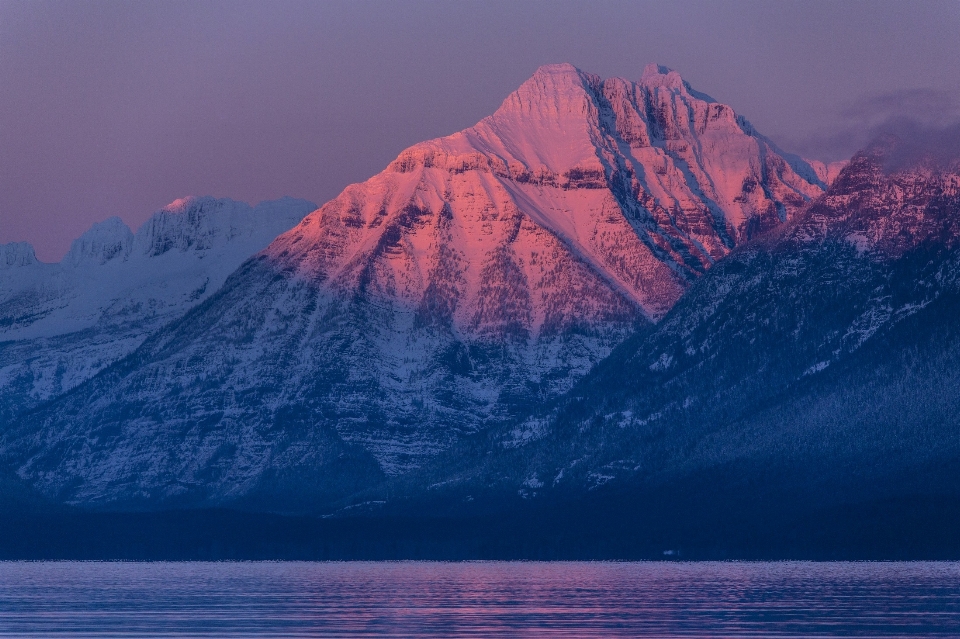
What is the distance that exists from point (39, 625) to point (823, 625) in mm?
58903

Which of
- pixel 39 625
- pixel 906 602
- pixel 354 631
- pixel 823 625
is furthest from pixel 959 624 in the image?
pixel 39 625

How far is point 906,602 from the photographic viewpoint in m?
179

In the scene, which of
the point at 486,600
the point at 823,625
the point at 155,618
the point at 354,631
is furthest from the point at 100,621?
the point at 823,625

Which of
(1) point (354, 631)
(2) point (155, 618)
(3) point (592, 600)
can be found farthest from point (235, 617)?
(3) point (592, 600)

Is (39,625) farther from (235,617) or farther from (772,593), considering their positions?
(772,593)

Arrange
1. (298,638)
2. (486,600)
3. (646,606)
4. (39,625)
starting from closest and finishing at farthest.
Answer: (298,638)
(39,625)
(646,606)
(486,600)

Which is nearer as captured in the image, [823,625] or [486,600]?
[823,625]

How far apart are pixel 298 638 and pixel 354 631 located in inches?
232

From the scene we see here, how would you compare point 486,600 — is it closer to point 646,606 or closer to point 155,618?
point 646,606

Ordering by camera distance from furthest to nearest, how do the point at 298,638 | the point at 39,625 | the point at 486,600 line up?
the point at 486,600 < the point at 39,625 < the point at 298,638

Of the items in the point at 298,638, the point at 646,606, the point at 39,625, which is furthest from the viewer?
the point at 646,606

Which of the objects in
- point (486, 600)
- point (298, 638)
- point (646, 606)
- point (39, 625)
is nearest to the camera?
point (298, 638)

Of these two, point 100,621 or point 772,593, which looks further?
point 772,593

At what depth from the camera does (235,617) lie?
173 meters
